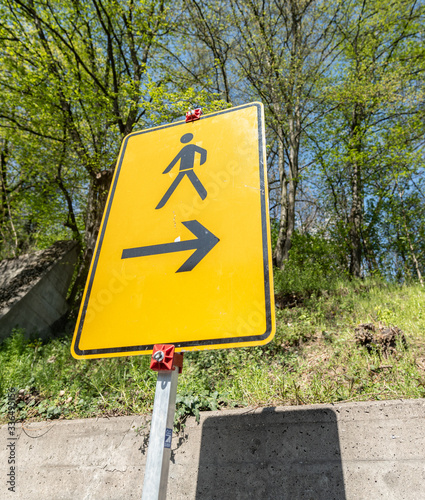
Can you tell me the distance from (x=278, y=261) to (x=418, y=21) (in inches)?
381

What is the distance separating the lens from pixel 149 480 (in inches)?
38.3

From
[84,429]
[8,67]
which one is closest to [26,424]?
[84,429]

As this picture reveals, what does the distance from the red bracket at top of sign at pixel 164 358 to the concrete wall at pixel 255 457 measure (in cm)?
129

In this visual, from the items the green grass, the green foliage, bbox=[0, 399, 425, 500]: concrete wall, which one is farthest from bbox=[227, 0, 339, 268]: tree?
bbox=[0, 399, 425, 500]: concrete wall

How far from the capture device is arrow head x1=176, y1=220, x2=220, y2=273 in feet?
4.52

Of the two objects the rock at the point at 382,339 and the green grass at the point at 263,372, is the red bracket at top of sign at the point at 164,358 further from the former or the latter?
the rock at the point at 382,339

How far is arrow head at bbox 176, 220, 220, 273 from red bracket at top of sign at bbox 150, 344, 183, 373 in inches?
13.8

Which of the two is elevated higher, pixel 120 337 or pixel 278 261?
pixel 120 337

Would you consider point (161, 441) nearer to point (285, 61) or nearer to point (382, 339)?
point (382, 339)

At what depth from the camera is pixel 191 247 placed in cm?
143

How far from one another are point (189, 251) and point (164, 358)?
49cm

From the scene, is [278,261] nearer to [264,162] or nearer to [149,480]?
[264,162]

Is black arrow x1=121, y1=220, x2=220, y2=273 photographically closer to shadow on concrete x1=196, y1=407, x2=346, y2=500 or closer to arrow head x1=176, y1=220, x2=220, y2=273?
arrow head x1=176, y1=220, x2=220, y2=273

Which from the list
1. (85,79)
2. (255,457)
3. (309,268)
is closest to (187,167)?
(255,457)
